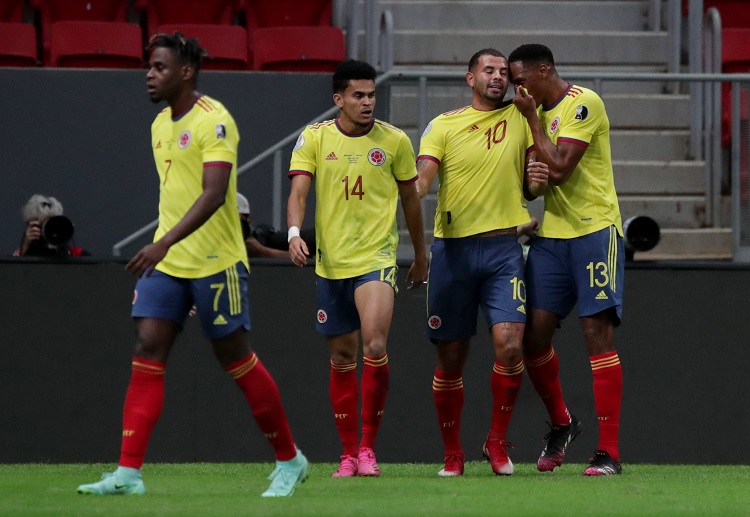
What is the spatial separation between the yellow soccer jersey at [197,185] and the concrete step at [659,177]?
471cm

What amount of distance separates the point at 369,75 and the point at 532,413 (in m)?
3.04

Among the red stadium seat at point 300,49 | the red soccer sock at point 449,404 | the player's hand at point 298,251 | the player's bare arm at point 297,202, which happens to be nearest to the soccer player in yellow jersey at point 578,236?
the red soccer sock at point 449,404

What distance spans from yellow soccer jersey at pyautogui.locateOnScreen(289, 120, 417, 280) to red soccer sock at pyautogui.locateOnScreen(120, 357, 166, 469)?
173 centimetres

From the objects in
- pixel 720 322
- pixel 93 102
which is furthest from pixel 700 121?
A: pixel 93 102

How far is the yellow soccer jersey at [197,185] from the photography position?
6.23 m

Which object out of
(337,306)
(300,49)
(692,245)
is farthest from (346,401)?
(300,49)

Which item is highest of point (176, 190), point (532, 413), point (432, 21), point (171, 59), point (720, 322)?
point (432, 21)

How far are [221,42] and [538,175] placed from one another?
17.7 ft

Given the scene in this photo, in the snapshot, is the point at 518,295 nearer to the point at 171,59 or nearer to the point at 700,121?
the point at 171,59

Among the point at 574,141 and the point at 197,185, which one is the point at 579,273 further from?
the point at 197,185

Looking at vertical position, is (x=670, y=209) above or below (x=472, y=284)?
above

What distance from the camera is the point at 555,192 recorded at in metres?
7.86

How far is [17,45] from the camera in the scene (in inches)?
472

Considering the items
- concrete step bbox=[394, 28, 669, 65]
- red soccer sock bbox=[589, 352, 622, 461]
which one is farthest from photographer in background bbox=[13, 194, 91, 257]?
concrete step bbox=[394, 28, 669, 65]
